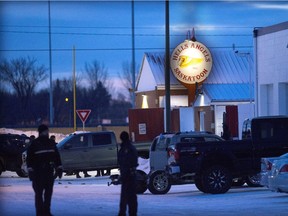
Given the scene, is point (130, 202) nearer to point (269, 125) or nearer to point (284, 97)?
point (269, 125)

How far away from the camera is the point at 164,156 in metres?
25.9

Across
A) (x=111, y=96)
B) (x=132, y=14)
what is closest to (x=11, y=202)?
(x=132, y=14)

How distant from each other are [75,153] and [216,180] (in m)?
12.0

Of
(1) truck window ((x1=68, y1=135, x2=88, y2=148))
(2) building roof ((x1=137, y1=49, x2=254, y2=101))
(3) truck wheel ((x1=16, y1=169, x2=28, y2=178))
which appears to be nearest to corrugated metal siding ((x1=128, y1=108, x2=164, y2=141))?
(2) building roof ((x1=137, y1=49, x2=254, y2=101))

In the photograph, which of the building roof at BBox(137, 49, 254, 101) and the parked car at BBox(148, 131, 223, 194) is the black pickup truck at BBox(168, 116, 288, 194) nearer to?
the parked car at BBox(148, 131, 223, 194)

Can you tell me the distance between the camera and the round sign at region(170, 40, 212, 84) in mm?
47969

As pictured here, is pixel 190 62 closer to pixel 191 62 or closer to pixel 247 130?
pixel 191 62

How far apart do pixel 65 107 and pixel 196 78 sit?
1767 inches

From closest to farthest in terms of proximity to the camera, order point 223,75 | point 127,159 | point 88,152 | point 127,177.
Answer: point 127,177, point 127,159, point 88,152, point 223,75

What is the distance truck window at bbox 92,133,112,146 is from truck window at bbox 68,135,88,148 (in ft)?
1.26

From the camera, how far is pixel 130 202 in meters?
16.9

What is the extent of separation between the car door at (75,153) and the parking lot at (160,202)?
6101mm

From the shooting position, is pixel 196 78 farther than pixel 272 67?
Yes

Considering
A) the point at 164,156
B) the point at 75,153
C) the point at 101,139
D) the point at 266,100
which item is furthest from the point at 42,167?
the point at 266,100
